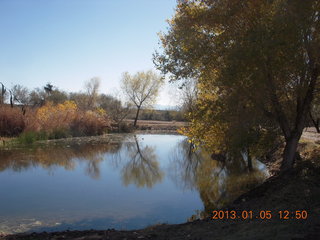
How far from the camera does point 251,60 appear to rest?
30.1ft

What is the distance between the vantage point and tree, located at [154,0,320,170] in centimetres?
899

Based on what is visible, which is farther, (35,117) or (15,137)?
(35,117)

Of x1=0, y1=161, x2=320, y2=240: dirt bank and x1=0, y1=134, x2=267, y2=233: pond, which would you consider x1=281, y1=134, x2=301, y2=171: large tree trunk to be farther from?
x1=0, y1=134, x2=267, y2=233: pond

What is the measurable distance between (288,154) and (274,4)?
16.7 feet

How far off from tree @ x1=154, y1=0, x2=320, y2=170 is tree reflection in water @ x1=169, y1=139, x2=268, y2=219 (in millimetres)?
2152

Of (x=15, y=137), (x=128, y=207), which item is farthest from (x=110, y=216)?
(x=15, y=137)

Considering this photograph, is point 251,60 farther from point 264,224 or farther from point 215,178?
point 215,178

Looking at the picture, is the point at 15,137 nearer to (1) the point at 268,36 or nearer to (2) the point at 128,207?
(2) the point at 128,207

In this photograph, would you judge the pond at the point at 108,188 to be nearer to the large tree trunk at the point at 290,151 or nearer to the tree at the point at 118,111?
the large tree trunk at the point at 290,151

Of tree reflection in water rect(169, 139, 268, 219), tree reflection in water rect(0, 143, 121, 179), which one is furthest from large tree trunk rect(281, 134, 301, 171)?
tree reflection in water rect(0, 143, 121, 179)

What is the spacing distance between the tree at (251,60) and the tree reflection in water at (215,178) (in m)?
2.15

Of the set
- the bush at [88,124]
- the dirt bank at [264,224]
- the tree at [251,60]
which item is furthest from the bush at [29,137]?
the dirt bank at [264,224]

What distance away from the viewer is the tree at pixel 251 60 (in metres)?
8.99

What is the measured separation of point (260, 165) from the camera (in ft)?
57.3
